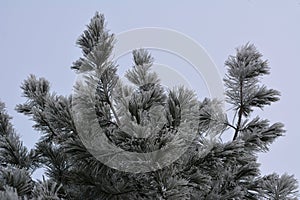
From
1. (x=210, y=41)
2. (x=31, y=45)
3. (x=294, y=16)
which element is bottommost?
(x=31, y=45)

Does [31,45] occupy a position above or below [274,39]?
below

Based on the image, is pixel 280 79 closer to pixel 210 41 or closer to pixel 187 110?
pixel 210 41

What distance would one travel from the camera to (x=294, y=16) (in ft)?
2.74

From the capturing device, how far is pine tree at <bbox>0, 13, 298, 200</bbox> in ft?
1.22

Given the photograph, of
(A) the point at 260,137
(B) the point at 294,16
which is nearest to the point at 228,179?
(A) the point at 260,137

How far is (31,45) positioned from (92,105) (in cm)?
48

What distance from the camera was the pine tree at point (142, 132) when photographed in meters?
0.37

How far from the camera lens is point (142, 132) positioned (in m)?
0.35

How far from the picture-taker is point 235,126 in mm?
495

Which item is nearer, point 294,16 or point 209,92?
point 209,92

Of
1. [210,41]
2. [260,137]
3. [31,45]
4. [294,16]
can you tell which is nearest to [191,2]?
[210,41]

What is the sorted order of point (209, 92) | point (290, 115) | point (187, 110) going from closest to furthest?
point (187, 110) < point (209, 92) < point (290, 115)

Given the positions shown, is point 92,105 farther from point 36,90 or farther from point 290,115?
point 290,115

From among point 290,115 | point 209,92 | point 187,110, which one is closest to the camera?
point 187,110
